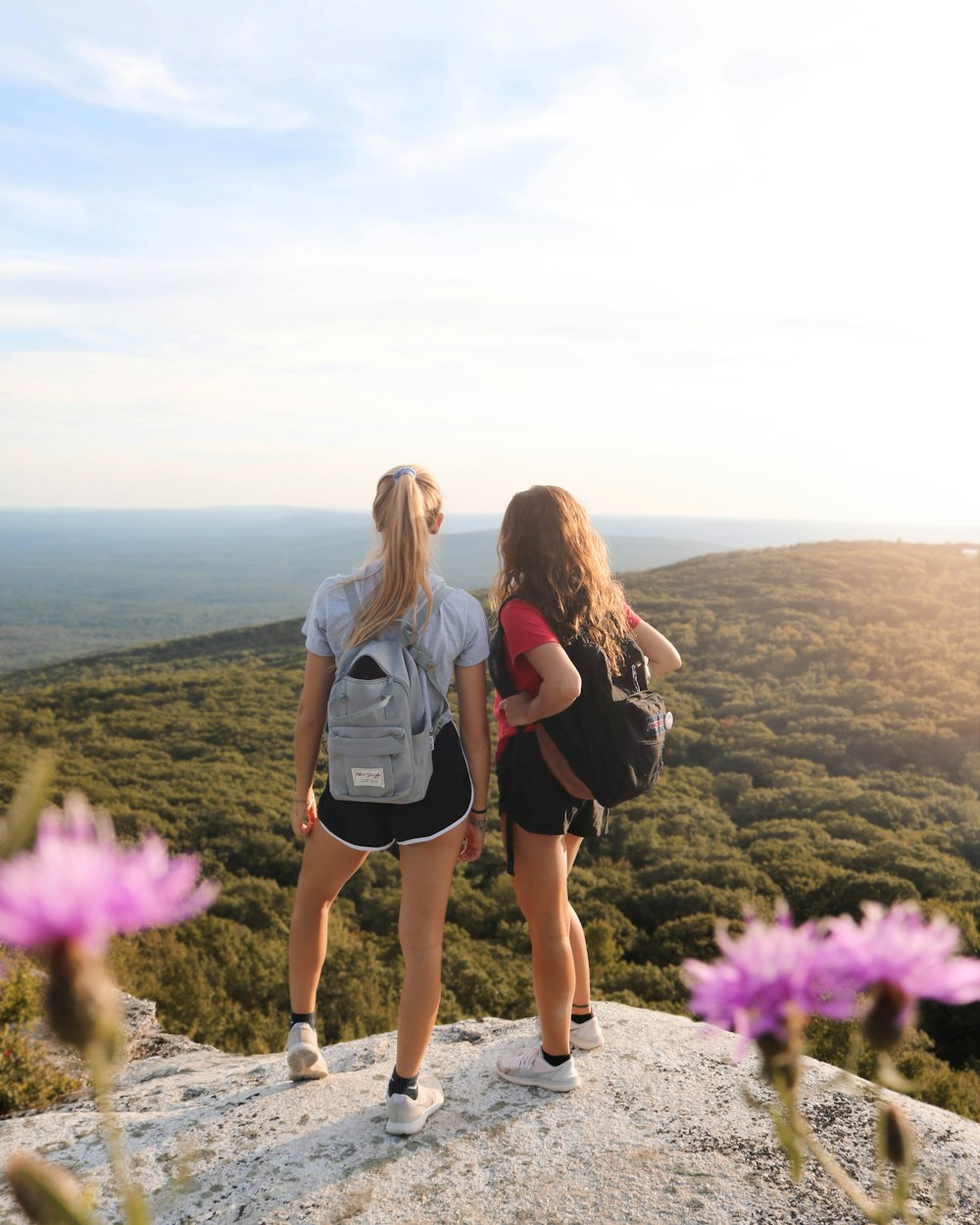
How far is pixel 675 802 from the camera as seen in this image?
16234mm

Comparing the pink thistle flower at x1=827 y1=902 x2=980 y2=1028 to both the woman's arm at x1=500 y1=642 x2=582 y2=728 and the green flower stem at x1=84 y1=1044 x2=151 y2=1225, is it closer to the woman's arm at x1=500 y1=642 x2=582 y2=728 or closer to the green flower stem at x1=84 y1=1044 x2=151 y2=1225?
the green flower stem at x1=84 y1=1044 x2=151 y2=1225

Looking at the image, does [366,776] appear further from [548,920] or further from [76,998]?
[76,998]

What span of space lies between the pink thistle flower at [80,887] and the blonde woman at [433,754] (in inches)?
87.2

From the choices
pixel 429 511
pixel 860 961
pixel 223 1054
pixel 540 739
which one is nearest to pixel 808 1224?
pixel 540 739

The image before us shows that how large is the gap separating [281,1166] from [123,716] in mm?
23471

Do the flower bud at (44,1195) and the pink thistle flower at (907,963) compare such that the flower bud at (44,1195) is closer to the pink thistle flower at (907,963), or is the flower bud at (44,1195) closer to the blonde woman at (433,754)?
the pink thistle flower at (907,963)

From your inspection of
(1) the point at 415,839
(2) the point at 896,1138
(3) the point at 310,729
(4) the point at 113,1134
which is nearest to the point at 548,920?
(1) the point at 415,839

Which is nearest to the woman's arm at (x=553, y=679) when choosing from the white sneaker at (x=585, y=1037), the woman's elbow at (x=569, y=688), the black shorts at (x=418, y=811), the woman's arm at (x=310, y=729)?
the woman's elbow at (x=569, y=688)

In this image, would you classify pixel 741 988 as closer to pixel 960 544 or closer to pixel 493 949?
pixel 493 949

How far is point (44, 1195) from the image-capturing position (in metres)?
0.67

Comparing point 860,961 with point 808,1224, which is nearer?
point 860,961

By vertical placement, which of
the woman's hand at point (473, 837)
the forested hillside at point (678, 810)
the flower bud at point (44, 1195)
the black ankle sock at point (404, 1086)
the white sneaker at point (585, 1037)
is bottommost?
the forested hillside at point (678, 810)

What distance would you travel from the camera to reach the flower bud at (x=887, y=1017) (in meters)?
0.80

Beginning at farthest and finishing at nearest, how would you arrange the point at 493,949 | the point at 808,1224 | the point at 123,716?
the point at 123,716 < the point at 493,949 < the point at 808,1224
